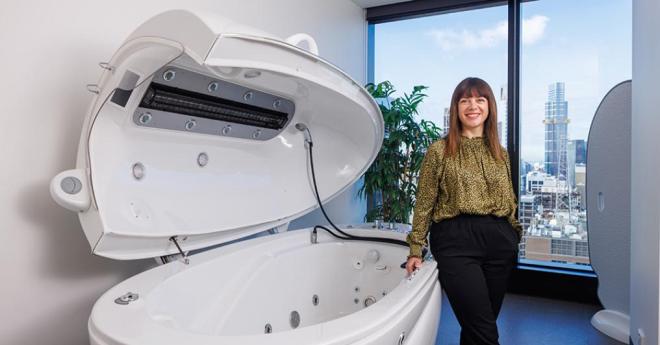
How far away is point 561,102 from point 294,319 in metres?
2.49

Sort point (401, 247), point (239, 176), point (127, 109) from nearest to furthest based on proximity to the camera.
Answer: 1. point (127, 109)
2. point (239, 176)
3. point (401, 247)

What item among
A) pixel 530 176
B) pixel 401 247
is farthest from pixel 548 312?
pixel 401 247

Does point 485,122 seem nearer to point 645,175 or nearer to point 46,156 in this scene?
point 645,175

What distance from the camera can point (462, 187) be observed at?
5.27 feet

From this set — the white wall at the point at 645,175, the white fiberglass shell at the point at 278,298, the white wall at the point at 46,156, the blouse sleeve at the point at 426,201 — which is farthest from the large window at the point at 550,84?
the white wall at the point at 46,156

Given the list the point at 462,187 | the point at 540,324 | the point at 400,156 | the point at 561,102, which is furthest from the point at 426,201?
the point at 561,102

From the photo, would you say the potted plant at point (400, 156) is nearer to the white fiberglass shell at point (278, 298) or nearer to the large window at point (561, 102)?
the white fiberglass shell at point (278, 298)

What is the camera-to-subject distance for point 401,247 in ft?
7.06

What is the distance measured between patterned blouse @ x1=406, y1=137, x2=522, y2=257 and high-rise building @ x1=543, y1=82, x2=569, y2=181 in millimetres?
1679

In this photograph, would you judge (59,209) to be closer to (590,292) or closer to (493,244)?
(493,244)

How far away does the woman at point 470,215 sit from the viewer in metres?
1.57

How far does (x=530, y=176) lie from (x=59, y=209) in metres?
3.04

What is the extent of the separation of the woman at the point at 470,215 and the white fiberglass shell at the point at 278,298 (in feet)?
0.34

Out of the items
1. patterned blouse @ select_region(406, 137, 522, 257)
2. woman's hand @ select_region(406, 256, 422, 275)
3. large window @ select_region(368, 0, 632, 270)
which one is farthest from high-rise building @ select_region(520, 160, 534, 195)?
woman's hand @ select_region(406, 256, 422, 275)
